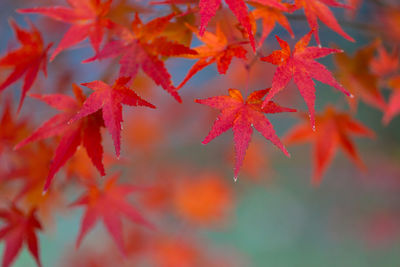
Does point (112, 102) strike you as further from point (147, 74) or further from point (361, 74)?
point (361, 74)

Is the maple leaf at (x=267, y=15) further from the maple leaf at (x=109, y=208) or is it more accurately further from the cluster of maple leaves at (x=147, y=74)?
the maple leaf at (x=109, y=208)

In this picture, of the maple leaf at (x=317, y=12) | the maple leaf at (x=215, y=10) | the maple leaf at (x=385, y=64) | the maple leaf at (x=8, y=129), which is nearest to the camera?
the maple leaf at (x=215, y=10)

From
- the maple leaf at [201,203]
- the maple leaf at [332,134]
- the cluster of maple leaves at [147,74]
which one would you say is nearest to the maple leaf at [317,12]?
the cluster of maple leaves at [147,74]

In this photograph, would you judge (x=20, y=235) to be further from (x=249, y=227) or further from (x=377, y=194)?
(x=377, y=194)

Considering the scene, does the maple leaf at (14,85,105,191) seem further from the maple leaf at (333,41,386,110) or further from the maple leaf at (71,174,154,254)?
the maple leaf at (333,41,386,110)

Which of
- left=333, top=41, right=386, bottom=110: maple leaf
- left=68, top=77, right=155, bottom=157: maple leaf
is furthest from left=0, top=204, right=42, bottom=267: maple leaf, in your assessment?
left=333, top=41, right=386, bottom=110: maple leaf

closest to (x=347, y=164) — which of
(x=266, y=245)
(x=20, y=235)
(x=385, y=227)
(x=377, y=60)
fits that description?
(x=385, y=227)

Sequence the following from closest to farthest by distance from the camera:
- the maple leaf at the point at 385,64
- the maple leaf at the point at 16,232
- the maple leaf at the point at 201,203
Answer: the maple leaf at the point at 16,232 → the maple leaf at the point at 385,64 → the maple leaf at the point at 201,203
